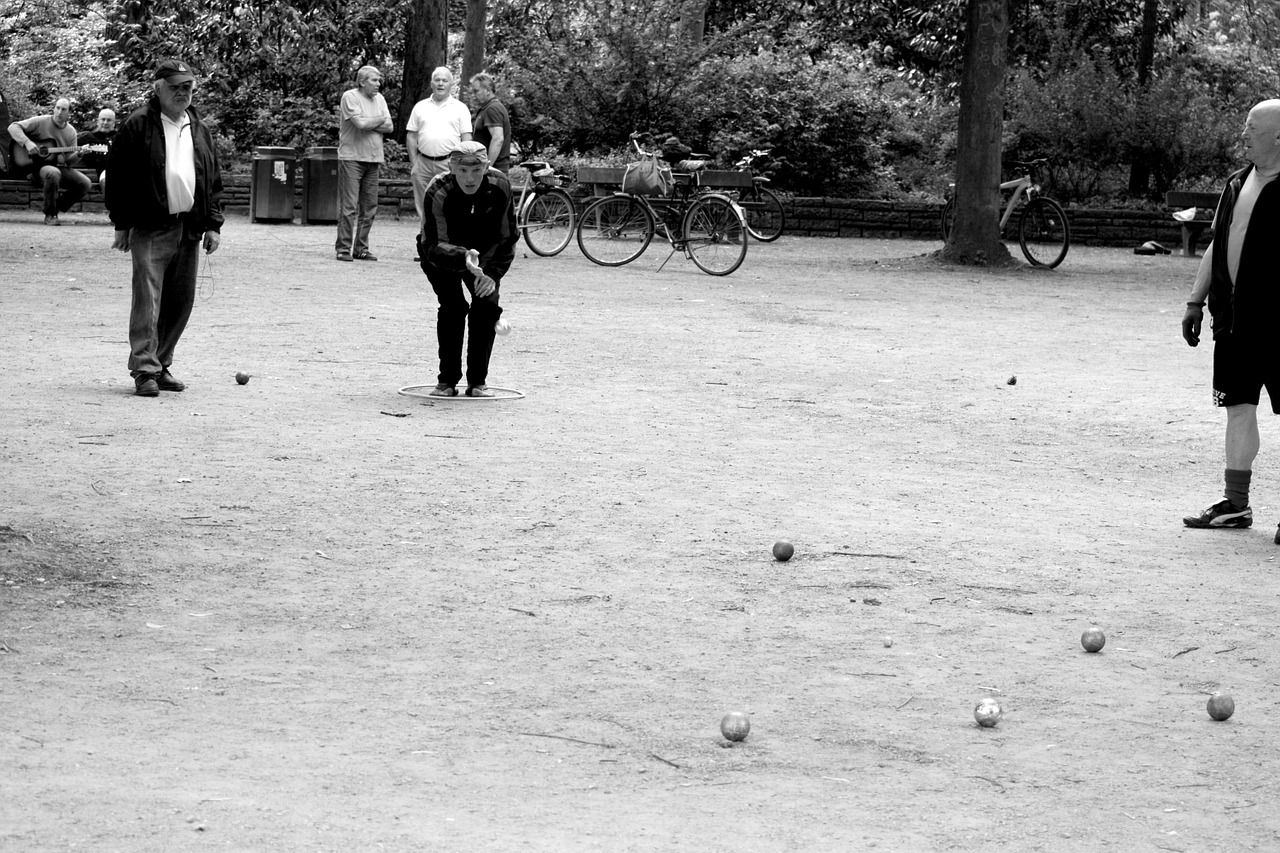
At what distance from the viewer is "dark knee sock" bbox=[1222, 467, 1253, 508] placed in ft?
24.5

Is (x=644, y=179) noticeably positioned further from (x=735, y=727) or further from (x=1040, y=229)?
(x=735, y=727)

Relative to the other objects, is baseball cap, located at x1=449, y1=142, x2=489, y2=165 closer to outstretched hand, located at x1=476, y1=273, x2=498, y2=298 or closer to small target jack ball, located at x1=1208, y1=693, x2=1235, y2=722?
outstretched hand, located at x1=476, y1=273, x2=498, y2=298

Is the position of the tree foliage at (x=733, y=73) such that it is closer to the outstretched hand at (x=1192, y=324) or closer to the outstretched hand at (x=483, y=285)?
the outstretched hand at (x=483, y=285)

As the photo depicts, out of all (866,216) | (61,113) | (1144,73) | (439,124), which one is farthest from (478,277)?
(1144,73)

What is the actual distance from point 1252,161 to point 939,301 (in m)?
9.04

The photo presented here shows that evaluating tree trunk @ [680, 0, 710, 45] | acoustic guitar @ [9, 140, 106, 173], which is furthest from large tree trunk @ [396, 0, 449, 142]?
acoustic guitar @ [9, 140, 106, 173]

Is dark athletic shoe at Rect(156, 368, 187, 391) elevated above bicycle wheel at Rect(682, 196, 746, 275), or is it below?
below

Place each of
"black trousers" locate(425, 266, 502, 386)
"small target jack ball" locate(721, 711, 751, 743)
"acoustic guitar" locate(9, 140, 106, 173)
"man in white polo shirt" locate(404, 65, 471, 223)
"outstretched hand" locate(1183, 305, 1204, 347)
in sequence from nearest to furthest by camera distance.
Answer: "small target jack ball" locate(721, 711, 751, 743)
"outstretched hand" locate(1183, 305, 1204, 347)
"black trousers" locate(425, 266, 502, 386)
"man in white polo shirt" locate(404, 65, 471, 223)
"acoustic guitar" locate(9, 140, 106, 173)

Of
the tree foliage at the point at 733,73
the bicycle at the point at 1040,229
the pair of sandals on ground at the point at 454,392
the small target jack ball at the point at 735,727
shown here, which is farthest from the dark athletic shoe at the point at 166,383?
the tree foliage at the point at 733,73

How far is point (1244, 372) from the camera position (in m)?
7.47

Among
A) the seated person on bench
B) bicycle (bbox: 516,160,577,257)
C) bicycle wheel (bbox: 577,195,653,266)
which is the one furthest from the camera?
the seated person on bench

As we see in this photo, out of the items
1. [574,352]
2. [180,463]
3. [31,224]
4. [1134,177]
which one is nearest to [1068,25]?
[1134,177]

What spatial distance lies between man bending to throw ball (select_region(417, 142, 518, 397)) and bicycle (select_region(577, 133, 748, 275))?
800cm

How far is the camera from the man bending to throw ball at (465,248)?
396 inches
